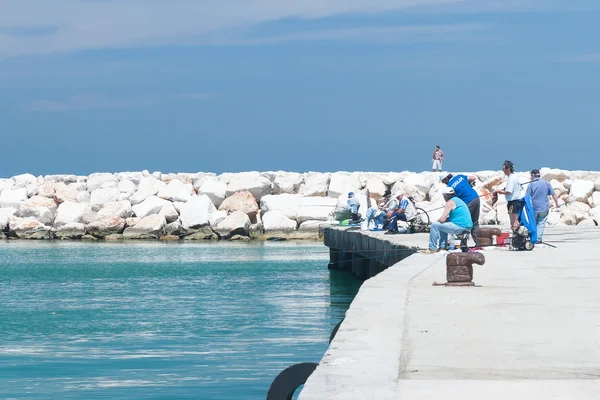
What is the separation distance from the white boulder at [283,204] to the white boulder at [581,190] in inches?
440

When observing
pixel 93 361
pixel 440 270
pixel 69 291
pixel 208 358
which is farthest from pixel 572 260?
pixel 69 291

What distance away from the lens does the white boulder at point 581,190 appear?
41812mm

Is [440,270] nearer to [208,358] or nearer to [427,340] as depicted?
[208,358]

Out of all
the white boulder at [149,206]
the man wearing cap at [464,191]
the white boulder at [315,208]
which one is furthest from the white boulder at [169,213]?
the man wearing cap at [464,191]

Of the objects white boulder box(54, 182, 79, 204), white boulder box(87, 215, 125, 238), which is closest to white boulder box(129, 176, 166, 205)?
white boulder box(87, 215, 125, 238)

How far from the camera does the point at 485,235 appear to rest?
19.5 m

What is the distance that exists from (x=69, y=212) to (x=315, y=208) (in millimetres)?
11467

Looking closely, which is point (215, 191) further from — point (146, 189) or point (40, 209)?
point (40, 209)

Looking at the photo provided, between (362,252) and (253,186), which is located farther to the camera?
(253,186)

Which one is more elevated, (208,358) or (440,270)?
(440,270)

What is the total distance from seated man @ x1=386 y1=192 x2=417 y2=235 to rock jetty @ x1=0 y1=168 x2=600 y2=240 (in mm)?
15311

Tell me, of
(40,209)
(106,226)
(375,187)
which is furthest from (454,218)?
(40,209)

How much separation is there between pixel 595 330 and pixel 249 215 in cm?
3808

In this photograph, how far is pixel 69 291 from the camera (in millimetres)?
25797
